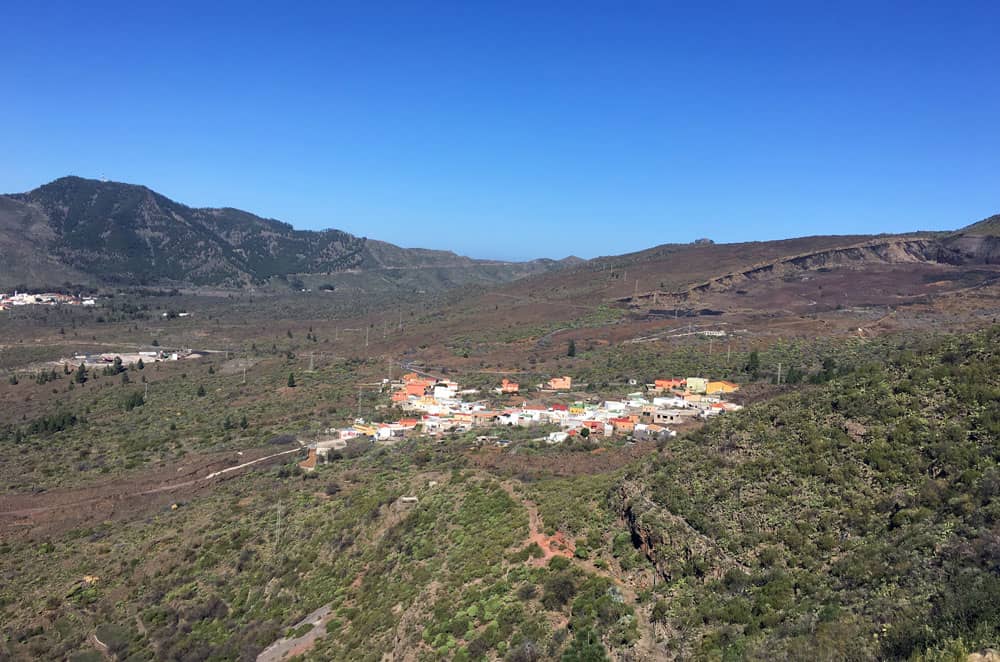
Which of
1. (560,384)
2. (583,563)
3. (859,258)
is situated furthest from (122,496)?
(859,258)

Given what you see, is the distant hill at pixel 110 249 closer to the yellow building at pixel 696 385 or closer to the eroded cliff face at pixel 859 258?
the eroded cliff face at pixel 859 258

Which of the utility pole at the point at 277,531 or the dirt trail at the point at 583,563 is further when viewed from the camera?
the utility pole at the point at 277,531

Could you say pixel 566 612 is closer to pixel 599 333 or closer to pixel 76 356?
pixel 599 333

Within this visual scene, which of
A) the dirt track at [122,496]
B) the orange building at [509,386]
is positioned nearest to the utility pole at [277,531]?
the dirt track at [122,496]

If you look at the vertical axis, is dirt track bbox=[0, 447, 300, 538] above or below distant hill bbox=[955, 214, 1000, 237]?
below

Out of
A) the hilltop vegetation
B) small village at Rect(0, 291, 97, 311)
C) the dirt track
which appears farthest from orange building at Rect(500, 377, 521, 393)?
small village at Rect(0, 291, 97, 311)

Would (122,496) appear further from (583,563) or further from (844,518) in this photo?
(844,518)

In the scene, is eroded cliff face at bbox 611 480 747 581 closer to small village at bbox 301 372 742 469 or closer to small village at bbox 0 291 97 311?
small village at bbox 301 372 742 469
